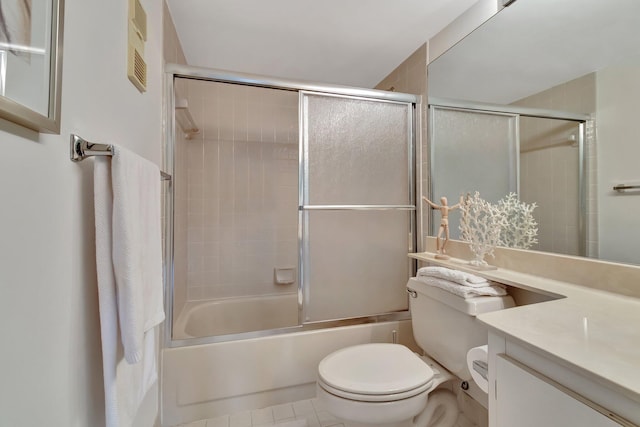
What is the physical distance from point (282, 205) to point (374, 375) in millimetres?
1677

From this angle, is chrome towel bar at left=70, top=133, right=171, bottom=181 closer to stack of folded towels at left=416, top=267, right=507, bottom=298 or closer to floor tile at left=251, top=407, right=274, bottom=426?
stack of folded towels at left=416, top=267, right=507, bottom=298

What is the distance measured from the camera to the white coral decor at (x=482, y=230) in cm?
125

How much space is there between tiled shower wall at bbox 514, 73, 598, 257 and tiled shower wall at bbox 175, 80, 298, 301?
167 cm

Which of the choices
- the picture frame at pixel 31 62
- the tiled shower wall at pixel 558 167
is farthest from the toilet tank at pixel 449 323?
the picture frame at pixel 31 62

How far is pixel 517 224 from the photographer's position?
1.28m

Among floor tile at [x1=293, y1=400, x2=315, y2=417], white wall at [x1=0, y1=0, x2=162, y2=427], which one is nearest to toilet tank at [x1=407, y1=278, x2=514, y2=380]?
floor tile at [x1=293, y1=400, x2=315, y2=417]

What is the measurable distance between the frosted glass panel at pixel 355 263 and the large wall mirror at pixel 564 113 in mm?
560

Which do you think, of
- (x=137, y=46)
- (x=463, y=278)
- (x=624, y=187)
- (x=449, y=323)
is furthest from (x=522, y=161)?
(x=137, y=46)

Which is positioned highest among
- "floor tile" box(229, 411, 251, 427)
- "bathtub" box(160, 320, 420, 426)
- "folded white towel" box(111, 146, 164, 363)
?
"folded white towel" box(111, 146, 164, 363)

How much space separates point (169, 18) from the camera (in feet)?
4.84

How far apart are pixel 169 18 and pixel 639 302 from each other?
234cm

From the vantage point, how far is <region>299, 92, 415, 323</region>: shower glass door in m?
1.64

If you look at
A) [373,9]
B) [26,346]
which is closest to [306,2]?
[373,9]

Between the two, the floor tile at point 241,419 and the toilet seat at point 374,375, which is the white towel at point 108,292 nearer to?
the toilet seat at point 374,375
